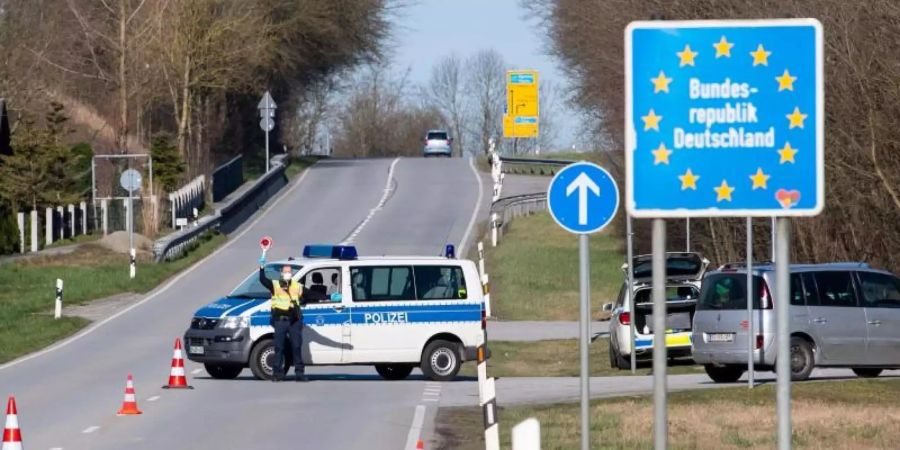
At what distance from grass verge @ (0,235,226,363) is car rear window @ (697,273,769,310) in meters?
11.7

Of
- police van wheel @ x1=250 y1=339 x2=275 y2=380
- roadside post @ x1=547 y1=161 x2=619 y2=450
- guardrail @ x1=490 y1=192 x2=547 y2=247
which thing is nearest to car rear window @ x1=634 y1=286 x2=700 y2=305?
police van wheel @ x1=250 y1=339 x2=275 y2=380

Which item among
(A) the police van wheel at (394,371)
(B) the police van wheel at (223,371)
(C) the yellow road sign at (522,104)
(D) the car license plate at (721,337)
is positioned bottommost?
(A) the police van wheel at (394,371)

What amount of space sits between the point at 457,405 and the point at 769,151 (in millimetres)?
12108

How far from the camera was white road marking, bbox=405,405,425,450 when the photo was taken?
1629 centimetres

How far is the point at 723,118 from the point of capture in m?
8.82

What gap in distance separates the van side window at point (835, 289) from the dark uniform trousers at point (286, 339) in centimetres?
717

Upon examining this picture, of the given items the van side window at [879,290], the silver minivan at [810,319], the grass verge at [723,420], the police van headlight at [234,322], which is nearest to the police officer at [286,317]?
the police van headlight at [234,322]

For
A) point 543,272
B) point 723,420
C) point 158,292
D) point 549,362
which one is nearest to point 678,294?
point 549,362

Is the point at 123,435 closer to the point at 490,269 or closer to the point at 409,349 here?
the point at 409,349

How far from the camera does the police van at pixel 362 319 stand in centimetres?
2400

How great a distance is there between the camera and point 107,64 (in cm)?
6900

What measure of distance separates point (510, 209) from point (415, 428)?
40.4 m

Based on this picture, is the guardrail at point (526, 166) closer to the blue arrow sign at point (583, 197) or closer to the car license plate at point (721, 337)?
the car license plate at point (721, 337)

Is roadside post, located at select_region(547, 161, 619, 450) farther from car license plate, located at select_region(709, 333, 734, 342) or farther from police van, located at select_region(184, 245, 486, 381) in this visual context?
police van, located at select_region(184, 245, 486, 381)
